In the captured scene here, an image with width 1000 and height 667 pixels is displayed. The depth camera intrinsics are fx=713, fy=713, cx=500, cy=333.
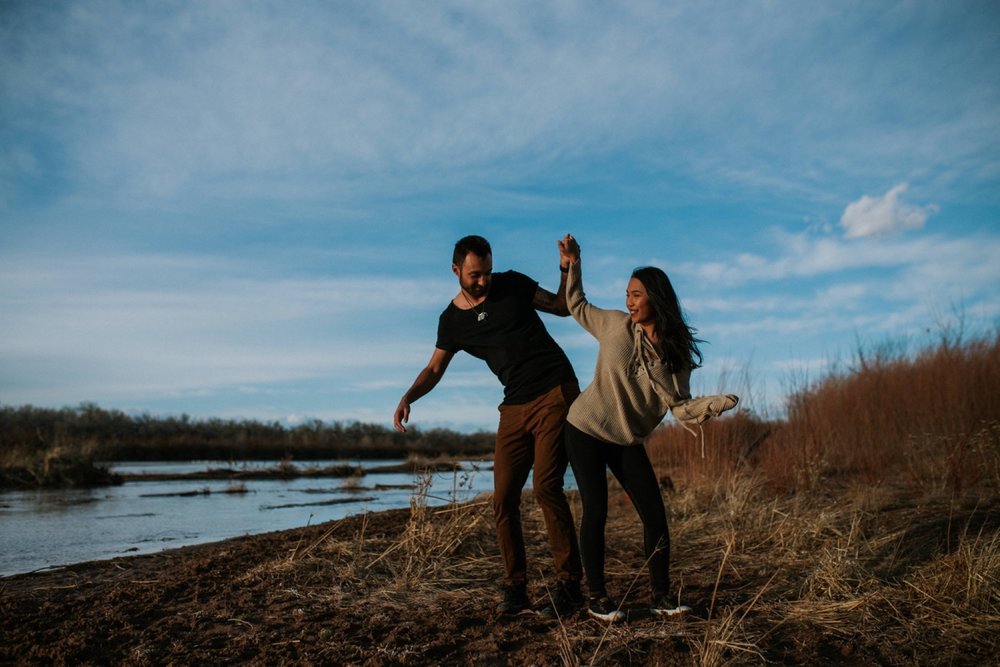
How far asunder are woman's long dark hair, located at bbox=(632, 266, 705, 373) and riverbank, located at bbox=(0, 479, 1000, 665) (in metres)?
0.89

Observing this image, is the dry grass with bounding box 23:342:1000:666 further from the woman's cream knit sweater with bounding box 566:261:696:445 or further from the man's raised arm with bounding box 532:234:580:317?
the man's raised arm with bounding box 532:234:580:317

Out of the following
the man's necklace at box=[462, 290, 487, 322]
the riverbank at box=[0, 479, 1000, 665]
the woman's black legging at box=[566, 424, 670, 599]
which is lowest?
the riverbank at box=[0, 479, 1000, 665]

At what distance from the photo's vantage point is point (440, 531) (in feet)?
15.8

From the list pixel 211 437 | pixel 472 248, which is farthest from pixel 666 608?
pixel 211 437

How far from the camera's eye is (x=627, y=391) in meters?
3.39

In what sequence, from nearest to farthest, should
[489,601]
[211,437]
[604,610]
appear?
[604,610] → [489,601] → [211,437]

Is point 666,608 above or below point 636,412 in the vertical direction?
below

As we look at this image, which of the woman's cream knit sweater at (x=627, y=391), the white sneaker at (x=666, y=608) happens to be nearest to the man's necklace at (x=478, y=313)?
the woman's cream knit sweater at (x=627, y=391)

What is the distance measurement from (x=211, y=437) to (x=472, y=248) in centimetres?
2773

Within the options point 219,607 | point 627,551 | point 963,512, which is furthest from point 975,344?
point 219,607

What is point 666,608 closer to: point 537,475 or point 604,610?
point 604,610

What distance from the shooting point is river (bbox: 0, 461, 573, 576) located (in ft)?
19.4

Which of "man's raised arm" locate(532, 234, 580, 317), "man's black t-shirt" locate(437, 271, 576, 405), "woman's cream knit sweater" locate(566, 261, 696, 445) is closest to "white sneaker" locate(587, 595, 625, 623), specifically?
"woman's cream knit sweater" locate(566, 261, 696, 445)

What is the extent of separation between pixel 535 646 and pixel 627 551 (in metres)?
2.41
